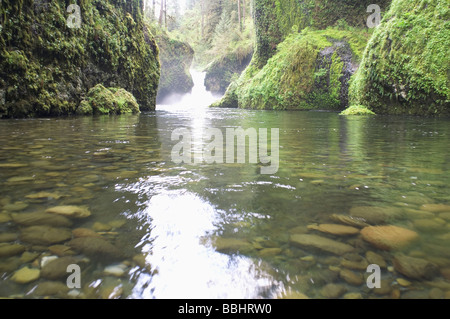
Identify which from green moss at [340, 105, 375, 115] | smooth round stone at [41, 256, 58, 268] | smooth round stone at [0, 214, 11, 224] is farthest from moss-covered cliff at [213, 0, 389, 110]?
smooth round stone at [41, 256, 58, 268]

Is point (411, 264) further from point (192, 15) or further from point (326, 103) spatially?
point (192, 15)

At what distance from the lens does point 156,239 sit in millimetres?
1216

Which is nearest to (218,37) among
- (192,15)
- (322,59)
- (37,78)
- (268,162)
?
(192,15)

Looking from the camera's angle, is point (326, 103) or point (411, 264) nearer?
point (411, 264)

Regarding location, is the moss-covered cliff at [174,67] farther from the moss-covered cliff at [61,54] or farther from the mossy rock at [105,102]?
the mossy rock at [105,102]

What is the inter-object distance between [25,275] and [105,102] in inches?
437

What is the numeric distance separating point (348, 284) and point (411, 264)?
281 millimetres

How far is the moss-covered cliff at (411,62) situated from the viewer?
9.09 m

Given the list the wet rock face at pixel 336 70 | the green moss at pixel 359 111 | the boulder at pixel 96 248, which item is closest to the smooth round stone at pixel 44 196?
the boulder at pixel 96 248

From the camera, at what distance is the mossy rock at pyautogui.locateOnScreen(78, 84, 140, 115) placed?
33.9 feet

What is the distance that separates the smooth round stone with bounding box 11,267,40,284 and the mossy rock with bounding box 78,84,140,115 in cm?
1017

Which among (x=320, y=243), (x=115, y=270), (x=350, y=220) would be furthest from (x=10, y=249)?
(x=350, y=220)

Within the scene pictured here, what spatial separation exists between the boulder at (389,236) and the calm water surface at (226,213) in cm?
4
